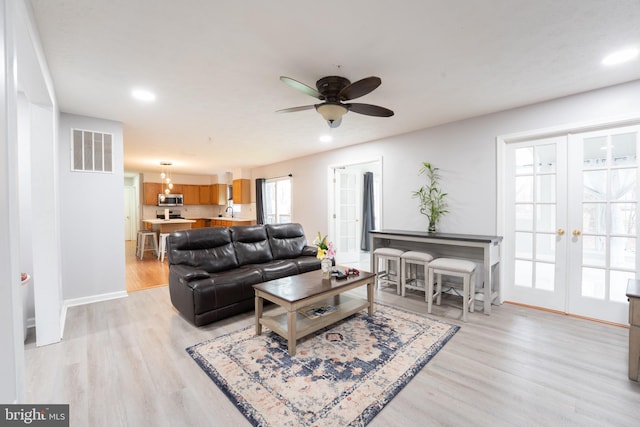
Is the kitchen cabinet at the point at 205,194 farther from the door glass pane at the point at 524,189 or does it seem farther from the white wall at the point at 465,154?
the door glass pane at the point at 524,189

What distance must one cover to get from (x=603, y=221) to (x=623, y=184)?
40 cm

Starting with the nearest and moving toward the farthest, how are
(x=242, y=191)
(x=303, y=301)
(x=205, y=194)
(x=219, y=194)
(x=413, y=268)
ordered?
(x=303, y=301) → (x=413, y=268) → (x=242, y=191) → (x=219, y=194) → (x=205, y=194)

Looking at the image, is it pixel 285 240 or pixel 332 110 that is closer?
pixel 332 110

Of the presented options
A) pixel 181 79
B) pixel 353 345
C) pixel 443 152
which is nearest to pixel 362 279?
pixel 353 345

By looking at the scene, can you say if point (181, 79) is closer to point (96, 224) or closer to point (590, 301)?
point (96, 224)

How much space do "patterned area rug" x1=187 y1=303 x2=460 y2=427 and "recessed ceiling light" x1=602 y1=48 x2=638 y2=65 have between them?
105 inches

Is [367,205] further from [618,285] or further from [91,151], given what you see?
[91,151]

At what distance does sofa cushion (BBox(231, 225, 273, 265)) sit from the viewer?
3.85 meters

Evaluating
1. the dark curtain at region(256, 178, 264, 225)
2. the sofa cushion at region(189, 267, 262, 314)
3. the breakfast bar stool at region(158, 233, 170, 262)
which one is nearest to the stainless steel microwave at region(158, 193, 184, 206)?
the breakfast bar stool at region(158, 233, 170, 262)

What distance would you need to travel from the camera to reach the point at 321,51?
211 cm

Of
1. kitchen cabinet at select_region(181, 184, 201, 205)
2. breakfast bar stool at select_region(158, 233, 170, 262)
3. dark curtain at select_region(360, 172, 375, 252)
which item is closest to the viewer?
breakfast bar stool at select_region(158, 233, 170, 262)

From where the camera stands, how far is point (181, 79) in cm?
253

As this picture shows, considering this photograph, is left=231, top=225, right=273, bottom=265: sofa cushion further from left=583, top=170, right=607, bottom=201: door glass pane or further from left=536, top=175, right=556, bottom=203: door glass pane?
left=583, top=170, right=607, bottom=201: door glass pane
